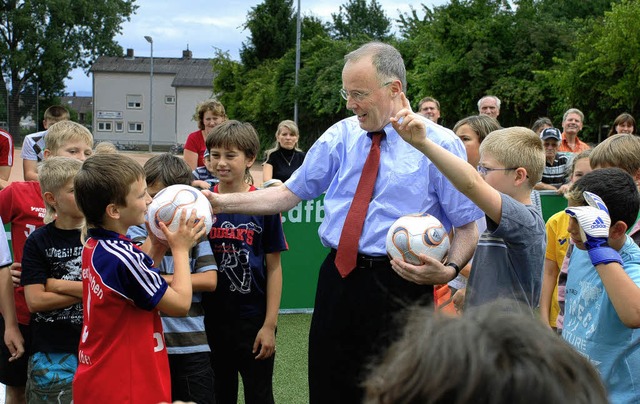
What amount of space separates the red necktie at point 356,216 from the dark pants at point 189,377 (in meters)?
0.94

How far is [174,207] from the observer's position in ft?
11.2

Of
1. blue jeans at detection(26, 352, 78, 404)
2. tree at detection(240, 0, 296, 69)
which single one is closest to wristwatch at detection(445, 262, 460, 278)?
blue jeans at detection(26, 352, 78, 404)

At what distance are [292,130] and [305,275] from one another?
3735 mm

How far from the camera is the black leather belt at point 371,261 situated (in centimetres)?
362

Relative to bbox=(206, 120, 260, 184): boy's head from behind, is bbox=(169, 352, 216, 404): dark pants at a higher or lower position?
lower

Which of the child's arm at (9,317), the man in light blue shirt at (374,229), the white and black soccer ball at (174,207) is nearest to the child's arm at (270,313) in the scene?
the man in light blue shirt at (374,229)

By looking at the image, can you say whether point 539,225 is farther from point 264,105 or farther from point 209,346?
point 264,105

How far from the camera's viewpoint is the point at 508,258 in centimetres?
335

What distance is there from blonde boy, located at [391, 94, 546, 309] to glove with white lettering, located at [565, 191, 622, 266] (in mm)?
230

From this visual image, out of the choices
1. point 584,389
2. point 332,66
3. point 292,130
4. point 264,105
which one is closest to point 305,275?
point 292,130

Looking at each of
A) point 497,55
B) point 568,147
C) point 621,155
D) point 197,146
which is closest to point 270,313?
point 621,155

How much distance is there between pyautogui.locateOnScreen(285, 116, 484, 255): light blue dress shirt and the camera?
362cm

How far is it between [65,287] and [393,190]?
5.77 feet

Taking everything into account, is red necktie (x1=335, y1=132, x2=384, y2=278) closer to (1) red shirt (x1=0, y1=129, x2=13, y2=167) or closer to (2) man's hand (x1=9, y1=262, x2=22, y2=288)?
(2) man's hand (x1=9, y1=262, x2=22, y2=288)
